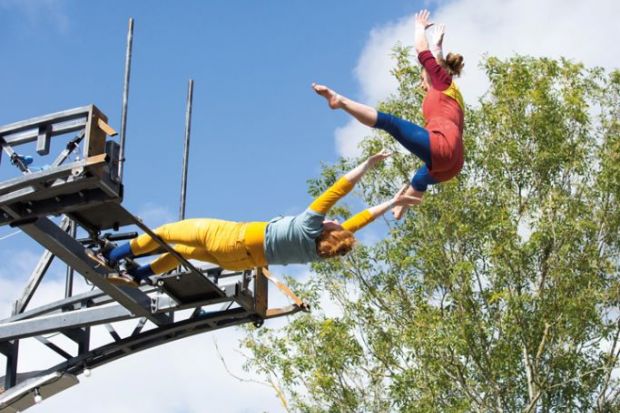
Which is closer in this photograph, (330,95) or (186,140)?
(330,95)

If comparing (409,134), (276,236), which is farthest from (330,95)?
(276,236)

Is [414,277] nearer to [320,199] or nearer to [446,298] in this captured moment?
[446,298]

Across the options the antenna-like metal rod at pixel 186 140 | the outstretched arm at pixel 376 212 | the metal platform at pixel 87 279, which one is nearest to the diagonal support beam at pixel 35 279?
the metal platform at pixel 87 279

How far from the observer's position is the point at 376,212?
7.23m

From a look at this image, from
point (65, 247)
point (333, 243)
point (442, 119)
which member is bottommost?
point (333, 243)

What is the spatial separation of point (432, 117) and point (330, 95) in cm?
80

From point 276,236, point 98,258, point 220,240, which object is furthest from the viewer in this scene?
point 98,258

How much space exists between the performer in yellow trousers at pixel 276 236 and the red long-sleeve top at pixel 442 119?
0.33 meters

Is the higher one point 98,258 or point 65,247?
point 65,247

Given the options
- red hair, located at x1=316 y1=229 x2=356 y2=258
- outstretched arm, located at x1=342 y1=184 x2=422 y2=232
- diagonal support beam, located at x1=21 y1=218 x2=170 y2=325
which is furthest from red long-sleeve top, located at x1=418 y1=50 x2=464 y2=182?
diagonal support beam, located at x1=21 y1=218 x2=170 y2=325

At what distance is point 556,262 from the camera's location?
15.0 metres

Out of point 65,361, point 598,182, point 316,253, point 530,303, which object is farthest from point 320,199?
point 598,182

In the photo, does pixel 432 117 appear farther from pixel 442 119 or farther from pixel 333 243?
pixel 333 243

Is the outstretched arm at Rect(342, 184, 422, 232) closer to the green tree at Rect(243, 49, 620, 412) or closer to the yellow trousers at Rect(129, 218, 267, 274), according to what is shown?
the yellow trousers at Rect(129, 218, 267, 274)
